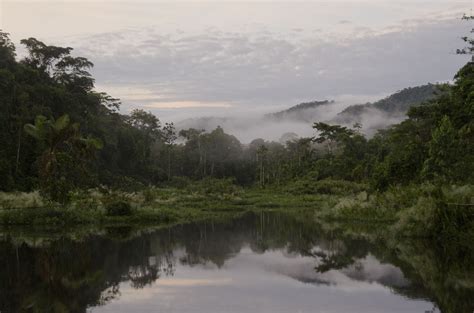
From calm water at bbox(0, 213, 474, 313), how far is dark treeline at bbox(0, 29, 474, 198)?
7483mm

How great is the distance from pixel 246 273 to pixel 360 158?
62.1 m

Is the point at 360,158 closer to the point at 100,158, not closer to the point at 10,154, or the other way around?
the point at 100,158

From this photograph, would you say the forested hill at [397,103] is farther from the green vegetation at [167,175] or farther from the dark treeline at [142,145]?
the green vegetation at [167,175]

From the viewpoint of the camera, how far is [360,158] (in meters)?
76.0

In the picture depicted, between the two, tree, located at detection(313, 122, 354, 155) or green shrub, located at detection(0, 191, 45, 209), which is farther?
tree, located at detection(313, 122, 354, 155)

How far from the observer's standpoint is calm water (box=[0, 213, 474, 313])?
1185 cm

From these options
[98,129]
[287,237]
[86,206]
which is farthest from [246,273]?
[98,129]

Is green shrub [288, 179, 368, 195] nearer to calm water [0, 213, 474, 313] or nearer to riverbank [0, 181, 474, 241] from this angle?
riverbank [0, 181, 474, 241]

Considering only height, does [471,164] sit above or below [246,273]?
above

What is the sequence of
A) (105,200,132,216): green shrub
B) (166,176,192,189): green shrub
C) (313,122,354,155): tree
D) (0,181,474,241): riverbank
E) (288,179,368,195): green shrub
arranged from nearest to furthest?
1. (0,181,474,241): riverbank
2. (105,200,132,216): green shrub
3. (288,179,368,195): green shrub
4. (166,176,192,189): green shrub
5. (313,122,354,155): tree

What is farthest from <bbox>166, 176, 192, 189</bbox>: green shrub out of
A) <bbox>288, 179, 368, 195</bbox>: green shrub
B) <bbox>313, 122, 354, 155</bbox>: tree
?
<bbox>313, 122, 354, 155</bbox>: tree

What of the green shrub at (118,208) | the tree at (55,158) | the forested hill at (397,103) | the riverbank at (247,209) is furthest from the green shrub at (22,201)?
the forested hill at (397,103)

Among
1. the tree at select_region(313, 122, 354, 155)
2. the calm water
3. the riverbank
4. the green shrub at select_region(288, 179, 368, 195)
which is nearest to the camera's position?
the calm water

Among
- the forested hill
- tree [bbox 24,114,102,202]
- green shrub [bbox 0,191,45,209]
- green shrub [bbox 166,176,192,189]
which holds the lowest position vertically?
green shrub [bbox 166,176,192,189]
